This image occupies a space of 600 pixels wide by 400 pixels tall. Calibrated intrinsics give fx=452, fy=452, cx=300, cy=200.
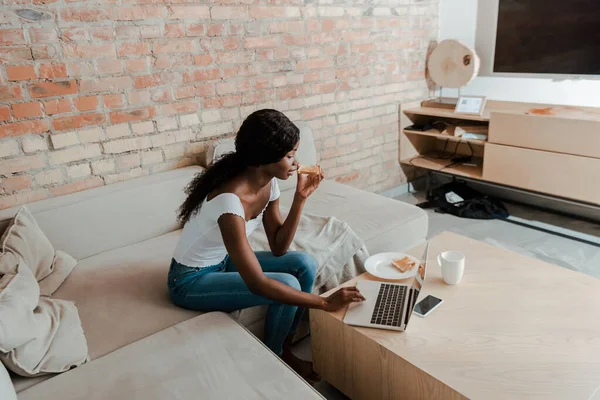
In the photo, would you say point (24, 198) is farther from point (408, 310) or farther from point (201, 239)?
point (408, 310)

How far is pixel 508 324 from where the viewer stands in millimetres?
1341

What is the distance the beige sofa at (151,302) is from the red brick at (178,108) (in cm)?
31

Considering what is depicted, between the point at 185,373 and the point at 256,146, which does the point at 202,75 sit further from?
the point at 185,373

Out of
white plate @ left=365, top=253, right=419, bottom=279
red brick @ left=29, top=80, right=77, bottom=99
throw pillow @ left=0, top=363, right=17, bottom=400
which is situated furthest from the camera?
red brick @ left=29, top=80, right=77, bottom=99

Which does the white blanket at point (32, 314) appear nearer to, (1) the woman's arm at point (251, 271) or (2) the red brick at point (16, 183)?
(2) the red brick at point (16, 183)

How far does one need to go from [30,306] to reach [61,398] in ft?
0.99

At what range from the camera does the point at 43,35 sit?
1932mm

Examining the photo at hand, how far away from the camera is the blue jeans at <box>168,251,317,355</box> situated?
1.51m

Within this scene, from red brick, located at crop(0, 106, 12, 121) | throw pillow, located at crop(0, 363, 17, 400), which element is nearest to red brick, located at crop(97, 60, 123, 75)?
red brick, located at crop(0, 106, 12, 121)

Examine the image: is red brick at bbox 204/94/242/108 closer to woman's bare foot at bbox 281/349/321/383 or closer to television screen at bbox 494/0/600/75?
woman's bare foot at bbox 281/349/321/383

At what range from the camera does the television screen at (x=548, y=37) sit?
2.56 m

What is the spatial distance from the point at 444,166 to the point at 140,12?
7.42ft

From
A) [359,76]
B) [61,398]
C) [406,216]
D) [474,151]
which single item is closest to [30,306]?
[61,398]

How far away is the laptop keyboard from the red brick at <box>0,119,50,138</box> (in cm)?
162
